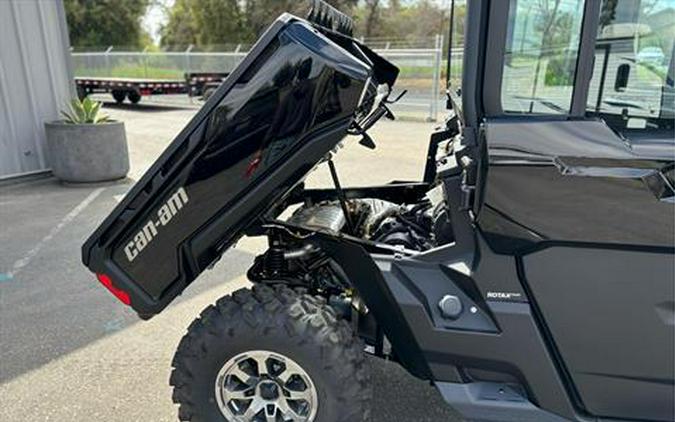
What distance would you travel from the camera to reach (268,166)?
200 cm

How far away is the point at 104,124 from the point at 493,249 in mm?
7168

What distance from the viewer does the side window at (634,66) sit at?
1706 millimetres

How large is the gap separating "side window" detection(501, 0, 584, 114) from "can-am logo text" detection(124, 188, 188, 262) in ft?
4.42

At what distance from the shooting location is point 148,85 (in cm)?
1923

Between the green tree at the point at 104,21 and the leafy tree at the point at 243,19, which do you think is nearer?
the leafy tree at the point at 243,19

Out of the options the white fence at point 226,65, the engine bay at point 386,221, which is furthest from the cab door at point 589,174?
the white fence at point 226,65

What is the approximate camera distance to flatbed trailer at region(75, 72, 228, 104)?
18.9 meters

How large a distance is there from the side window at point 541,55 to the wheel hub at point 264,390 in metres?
1.41

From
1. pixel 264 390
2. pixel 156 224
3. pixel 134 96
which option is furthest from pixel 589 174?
pixel 134 96

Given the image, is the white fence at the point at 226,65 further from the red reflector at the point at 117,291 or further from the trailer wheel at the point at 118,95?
the red reflector at the point at 117,291

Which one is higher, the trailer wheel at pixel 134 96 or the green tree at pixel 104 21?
the green tree at pixel 104 21

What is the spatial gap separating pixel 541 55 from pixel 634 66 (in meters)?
0.34

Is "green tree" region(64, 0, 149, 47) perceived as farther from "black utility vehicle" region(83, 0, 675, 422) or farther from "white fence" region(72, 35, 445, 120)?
"black utility vehicle" region(83, 0, 675, 422)

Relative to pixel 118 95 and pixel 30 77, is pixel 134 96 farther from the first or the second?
pixel 30 77
